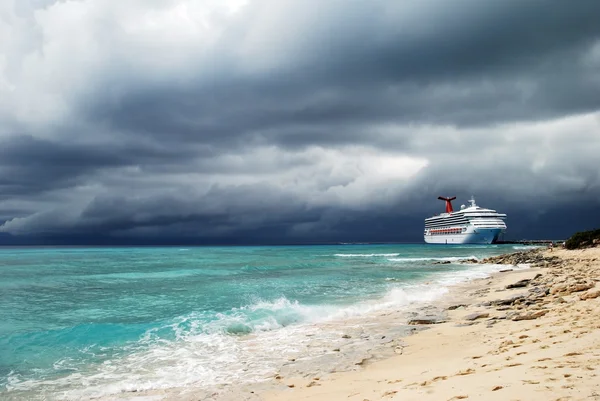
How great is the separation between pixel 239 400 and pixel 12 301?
860 inches

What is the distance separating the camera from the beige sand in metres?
4.96

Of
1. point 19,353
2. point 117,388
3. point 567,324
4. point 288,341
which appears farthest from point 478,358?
point 19,353

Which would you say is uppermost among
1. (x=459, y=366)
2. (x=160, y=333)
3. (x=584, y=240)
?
(x=459, y=366)

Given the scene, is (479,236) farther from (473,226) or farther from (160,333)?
(160,333)

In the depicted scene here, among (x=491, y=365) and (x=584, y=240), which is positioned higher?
(x=491, y=365)

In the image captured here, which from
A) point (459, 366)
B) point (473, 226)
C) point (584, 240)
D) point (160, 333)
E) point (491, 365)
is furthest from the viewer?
point (473, 226)

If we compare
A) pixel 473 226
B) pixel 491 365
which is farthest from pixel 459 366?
pixel 473 226

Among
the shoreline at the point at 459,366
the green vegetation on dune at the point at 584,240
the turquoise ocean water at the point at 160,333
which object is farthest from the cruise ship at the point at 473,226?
the shoreline at the point at 459,366

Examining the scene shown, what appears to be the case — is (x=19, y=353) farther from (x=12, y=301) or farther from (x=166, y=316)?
(x=12, y=301)

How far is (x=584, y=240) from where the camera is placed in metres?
51.6

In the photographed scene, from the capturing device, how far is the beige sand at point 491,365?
4.96 metres

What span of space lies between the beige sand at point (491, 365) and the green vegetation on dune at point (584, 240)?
47548mm

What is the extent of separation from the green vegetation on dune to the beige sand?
156 ft

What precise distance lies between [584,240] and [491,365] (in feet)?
188
